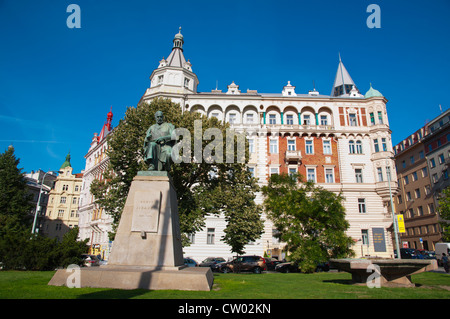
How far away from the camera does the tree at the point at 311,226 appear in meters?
22.9

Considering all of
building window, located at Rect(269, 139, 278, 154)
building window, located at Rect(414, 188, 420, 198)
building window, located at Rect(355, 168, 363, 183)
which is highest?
building window, located at Rect(269, 139, 278, 154)

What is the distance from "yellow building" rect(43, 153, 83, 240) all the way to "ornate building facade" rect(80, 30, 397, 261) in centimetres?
6127

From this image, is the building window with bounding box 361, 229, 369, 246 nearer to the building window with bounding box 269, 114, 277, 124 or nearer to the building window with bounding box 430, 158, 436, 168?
the building window with bounding box 269, 114, 277, 124

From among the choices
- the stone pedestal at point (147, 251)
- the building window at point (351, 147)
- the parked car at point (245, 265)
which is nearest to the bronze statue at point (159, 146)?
the stone pedestal at point (147, 251)

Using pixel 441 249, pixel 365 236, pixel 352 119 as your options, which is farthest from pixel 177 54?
pixel 441 249

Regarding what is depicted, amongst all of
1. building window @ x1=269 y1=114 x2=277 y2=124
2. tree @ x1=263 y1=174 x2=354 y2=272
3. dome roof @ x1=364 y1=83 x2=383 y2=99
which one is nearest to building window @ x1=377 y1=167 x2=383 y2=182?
dome roof @ x1=364 y1=83 x2=383 y2=99

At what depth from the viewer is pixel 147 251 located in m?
9.90

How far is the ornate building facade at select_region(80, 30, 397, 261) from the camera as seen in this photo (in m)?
38.3

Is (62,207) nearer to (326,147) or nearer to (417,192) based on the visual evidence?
(326,147)

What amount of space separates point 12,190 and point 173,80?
2982 centimetres

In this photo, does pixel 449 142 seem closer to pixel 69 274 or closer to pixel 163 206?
pixel 163 206

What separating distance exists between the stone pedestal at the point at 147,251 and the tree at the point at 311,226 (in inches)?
575

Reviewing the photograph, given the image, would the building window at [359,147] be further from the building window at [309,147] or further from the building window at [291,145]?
the building window at [291,145]

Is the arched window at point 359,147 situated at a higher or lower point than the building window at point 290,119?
lower
